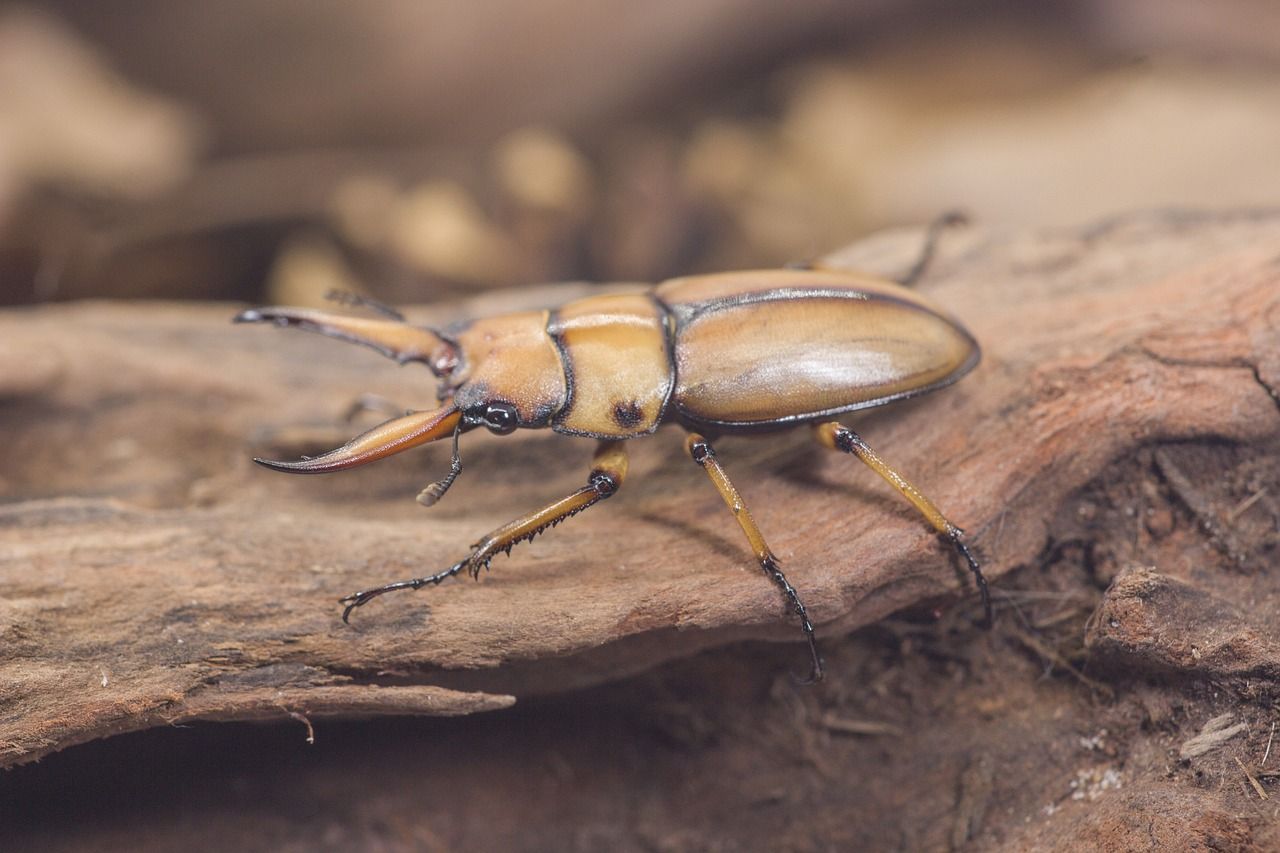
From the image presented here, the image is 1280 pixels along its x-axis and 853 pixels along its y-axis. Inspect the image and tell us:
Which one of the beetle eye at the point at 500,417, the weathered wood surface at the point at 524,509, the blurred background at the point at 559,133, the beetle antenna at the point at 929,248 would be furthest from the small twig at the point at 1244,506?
the blurred background at the point at 559,133

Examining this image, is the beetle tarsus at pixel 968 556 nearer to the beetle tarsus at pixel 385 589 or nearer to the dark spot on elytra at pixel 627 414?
the dark spot on elytra at pixel 627 414

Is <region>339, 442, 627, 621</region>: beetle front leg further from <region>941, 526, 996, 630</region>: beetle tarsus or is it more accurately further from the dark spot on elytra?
<region>941, 526, 996, 630</region>: beetle tarsus

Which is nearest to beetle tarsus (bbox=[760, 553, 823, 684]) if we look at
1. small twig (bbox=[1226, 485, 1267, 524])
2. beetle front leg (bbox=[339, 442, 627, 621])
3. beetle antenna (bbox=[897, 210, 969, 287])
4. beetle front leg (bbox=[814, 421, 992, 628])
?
Answer: beetle front leg (bbox=[814, 421, 992, 628])

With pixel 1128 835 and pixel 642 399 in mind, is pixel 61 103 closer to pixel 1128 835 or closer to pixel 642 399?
pixel 642 399

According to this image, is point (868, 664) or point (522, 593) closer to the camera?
point (522, 593)

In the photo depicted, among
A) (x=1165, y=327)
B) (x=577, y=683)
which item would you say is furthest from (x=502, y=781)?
(x=1165, y=327)

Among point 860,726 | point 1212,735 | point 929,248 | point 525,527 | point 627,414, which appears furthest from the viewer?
point 929,248

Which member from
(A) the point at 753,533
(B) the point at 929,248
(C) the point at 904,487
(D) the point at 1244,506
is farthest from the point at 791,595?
(B) the point at 929,248

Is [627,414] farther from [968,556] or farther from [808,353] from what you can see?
[968,556]
